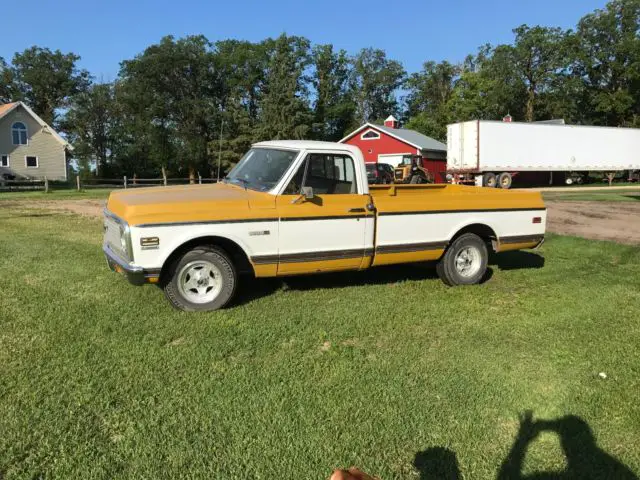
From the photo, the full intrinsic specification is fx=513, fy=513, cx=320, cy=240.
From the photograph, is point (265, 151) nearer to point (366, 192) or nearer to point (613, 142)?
point (366, 192)

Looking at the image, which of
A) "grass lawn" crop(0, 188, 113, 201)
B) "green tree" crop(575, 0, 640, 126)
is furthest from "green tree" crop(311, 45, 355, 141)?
"grass lawn" crop(0, 188, 113, 201)

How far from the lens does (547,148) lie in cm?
3178

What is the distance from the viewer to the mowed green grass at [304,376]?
304 cm

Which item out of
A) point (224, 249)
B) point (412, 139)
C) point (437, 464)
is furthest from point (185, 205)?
point (412, 139)

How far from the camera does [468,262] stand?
22.8 feet

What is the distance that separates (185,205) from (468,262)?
3.83 meters

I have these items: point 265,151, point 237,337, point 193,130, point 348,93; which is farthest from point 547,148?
point 348,93

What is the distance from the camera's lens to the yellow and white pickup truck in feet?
17.2

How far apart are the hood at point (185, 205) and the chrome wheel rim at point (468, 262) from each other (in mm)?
2778

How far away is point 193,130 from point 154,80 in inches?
238

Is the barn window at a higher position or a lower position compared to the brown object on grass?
higher

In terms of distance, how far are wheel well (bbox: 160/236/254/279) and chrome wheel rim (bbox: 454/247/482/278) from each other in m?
2.86

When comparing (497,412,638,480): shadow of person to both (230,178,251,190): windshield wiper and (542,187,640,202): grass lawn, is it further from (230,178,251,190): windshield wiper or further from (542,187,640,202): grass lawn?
(542,187,640,202): grass lawn

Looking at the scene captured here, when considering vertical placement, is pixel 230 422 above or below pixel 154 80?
below
